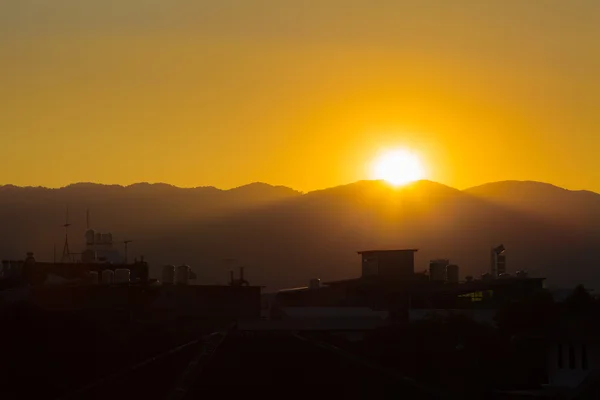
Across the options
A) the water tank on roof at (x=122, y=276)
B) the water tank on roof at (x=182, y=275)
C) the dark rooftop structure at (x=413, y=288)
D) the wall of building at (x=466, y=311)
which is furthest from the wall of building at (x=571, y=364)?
the water tank on roof at (x=182, y=275)

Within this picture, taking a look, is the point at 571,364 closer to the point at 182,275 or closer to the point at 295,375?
the point at 295,375

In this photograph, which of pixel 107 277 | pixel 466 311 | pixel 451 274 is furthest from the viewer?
pixel 451 274

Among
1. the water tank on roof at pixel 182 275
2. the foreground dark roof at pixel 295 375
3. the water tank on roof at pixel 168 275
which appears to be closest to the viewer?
the foreground dark roof at pixel 295 375

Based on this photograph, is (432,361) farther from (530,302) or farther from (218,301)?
(218,301)

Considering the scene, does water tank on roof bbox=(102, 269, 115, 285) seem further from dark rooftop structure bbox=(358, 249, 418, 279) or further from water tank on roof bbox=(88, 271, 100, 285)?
dark rooftop structure bbox=(358, 249, 418, 279)

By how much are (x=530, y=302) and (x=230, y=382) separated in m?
41.3

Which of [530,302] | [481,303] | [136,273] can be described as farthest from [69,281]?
[530,302]

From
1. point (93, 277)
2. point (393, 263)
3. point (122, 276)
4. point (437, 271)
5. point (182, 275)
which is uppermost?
point (393, 263)

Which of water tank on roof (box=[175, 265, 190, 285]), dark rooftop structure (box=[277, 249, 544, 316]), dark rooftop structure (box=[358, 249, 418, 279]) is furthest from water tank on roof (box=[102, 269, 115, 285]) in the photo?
dark rooftop structure (box=[358, 249, 418, 279])

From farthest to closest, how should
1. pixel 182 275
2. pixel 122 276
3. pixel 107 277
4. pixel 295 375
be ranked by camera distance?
pixel 182 275 → pixel 122 276 → pixel 107 277 → pixel 295 375

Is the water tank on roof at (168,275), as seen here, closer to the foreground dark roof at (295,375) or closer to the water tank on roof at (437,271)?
the water tank on roof at (437,271)

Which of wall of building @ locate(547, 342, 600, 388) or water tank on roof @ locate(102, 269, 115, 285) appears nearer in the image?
wall of building @ locate(547, 342, 600, 388)

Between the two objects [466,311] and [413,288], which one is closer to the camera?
[466,311]

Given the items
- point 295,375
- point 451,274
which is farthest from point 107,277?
point 295,375
